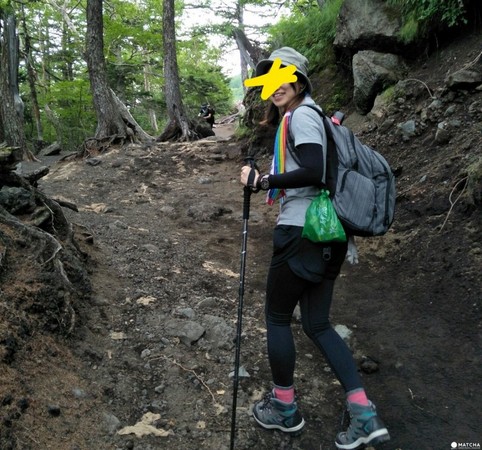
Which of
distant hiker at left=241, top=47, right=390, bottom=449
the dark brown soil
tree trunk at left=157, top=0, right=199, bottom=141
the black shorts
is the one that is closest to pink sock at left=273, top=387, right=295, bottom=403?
distant hiker at left=241, top=47, right=390, bottom=449

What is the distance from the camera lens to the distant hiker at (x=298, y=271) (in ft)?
7.72

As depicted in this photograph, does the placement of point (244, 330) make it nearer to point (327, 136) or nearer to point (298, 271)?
point (298, 271)

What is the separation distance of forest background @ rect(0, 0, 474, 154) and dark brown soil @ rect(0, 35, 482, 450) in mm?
3461

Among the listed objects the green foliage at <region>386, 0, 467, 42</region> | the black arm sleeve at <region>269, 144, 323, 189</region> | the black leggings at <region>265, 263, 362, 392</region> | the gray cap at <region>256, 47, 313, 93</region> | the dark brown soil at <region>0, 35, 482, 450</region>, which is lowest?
the dark brown soil at <region>0, 35, 482, 450</region>

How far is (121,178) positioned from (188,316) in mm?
6374

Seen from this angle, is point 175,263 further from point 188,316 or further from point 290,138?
point 290,138

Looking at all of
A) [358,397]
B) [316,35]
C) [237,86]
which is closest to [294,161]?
[358,397]

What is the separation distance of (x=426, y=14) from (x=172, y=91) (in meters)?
9.67

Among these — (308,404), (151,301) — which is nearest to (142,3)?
(151,301)

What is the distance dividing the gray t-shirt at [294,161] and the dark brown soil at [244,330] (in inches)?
56.0

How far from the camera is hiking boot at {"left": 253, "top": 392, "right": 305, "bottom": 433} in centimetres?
263

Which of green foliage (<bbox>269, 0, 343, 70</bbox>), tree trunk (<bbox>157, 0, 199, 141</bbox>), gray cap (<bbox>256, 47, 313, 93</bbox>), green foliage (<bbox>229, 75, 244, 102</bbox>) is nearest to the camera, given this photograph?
gray cap (<bbox>256, 47, 313, 93</bbox>)

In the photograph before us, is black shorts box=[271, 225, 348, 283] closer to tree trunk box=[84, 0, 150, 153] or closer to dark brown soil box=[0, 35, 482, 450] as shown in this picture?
dark brown soil box=[0, 35, 482, 450]

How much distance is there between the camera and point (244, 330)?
3.89m
